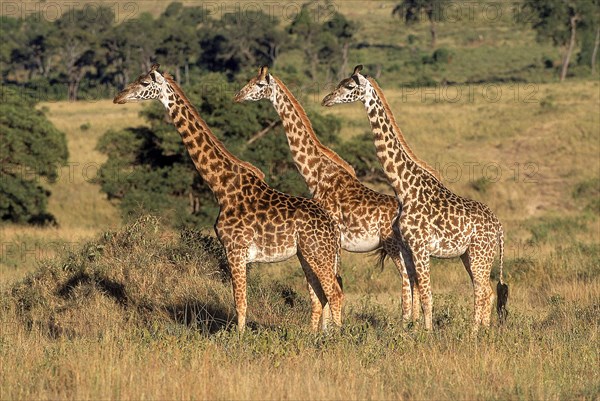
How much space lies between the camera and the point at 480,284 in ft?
35.8

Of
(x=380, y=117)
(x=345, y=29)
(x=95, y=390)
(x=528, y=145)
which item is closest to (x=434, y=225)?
(x=380, y=117)

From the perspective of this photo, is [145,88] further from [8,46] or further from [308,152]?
[8,46]

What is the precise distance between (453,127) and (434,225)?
32841 millimetres

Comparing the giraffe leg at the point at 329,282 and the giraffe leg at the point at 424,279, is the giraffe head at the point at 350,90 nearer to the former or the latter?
the giraffe leg at the point at 329,282

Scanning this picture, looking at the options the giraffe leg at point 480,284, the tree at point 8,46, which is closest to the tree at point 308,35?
the tree at point 8,46

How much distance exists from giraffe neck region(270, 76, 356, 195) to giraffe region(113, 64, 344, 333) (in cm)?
101

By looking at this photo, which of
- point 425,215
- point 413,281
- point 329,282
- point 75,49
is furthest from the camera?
point 75,49

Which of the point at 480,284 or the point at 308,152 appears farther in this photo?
the point at 308,152

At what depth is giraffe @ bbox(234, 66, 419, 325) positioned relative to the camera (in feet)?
38.6

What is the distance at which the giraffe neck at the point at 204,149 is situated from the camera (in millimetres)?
11070

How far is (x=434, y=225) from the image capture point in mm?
10609

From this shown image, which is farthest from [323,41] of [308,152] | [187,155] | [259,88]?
[259,88]

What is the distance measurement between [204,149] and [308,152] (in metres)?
1.50

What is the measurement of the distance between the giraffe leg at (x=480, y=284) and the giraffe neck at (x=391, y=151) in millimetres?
899
